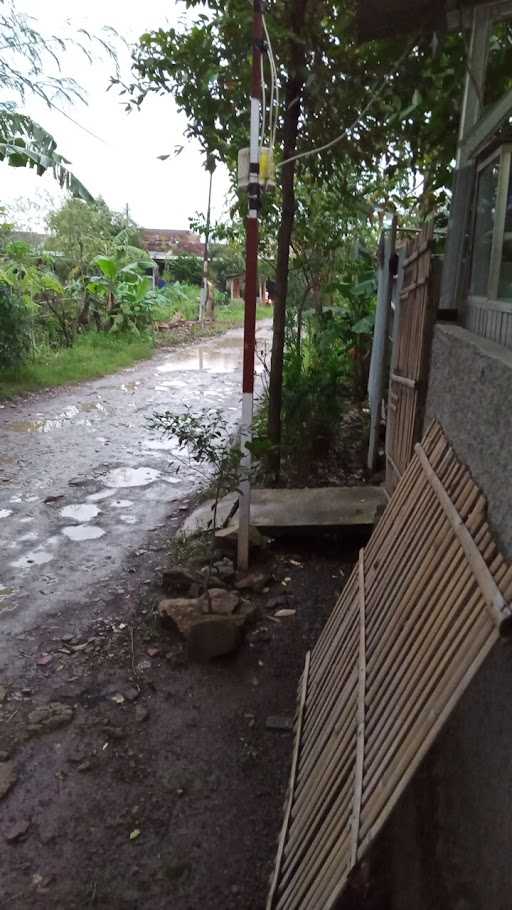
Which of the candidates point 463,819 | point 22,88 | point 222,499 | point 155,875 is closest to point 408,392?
point 222,499

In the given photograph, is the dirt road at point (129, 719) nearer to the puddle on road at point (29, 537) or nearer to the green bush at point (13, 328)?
the puddle on road at point (29, 537)

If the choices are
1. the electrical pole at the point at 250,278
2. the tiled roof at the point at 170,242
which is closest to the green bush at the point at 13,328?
the electrical pole at the point at 250,278

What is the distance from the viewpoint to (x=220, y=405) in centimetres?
930

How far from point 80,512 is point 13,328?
5.44 meters

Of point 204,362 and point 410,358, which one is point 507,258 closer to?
point 410,358

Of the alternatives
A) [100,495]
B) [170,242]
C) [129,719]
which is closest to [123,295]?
[100,495]

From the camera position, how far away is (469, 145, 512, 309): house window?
8.67ft

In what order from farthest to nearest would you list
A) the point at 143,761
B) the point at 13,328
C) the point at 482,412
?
the point at 13,328 → the point at 143,761 → the point at 482,412

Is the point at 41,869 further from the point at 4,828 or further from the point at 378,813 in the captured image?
the point at 378,813

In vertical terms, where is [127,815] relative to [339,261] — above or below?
below

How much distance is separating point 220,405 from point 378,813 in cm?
795

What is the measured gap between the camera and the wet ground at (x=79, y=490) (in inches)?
159

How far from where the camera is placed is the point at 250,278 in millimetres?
3658

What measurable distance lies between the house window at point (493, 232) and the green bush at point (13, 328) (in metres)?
7.89
